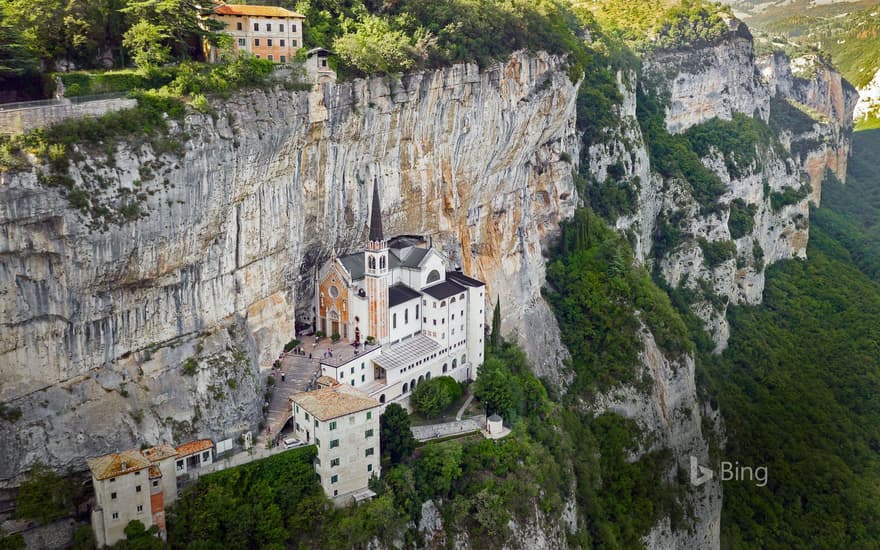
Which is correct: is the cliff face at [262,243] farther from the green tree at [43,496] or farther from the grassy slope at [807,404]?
the grassy slope at [807,404]

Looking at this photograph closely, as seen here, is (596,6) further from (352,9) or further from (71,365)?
(71,365)

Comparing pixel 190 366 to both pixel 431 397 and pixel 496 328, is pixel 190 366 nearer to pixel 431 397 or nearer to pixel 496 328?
pixel 431 397

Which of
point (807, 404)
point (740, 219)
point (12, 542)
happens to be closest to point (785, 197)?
point (740, 219)

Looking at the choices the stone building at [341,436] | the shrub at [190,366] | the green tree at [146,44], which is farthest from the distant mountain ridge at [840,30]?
the shrub at [190,366]

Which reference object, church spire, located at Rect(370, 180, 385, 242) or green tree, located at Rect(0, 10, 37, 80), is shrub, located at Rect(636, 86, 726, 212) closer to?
church spire, located at Rect(370, 180, 385, 242)

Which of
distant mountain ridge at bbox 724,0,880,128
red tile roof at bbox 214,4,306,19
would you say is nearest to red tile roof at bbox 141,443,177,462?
red tile roof at bbox 214,4,306,19
